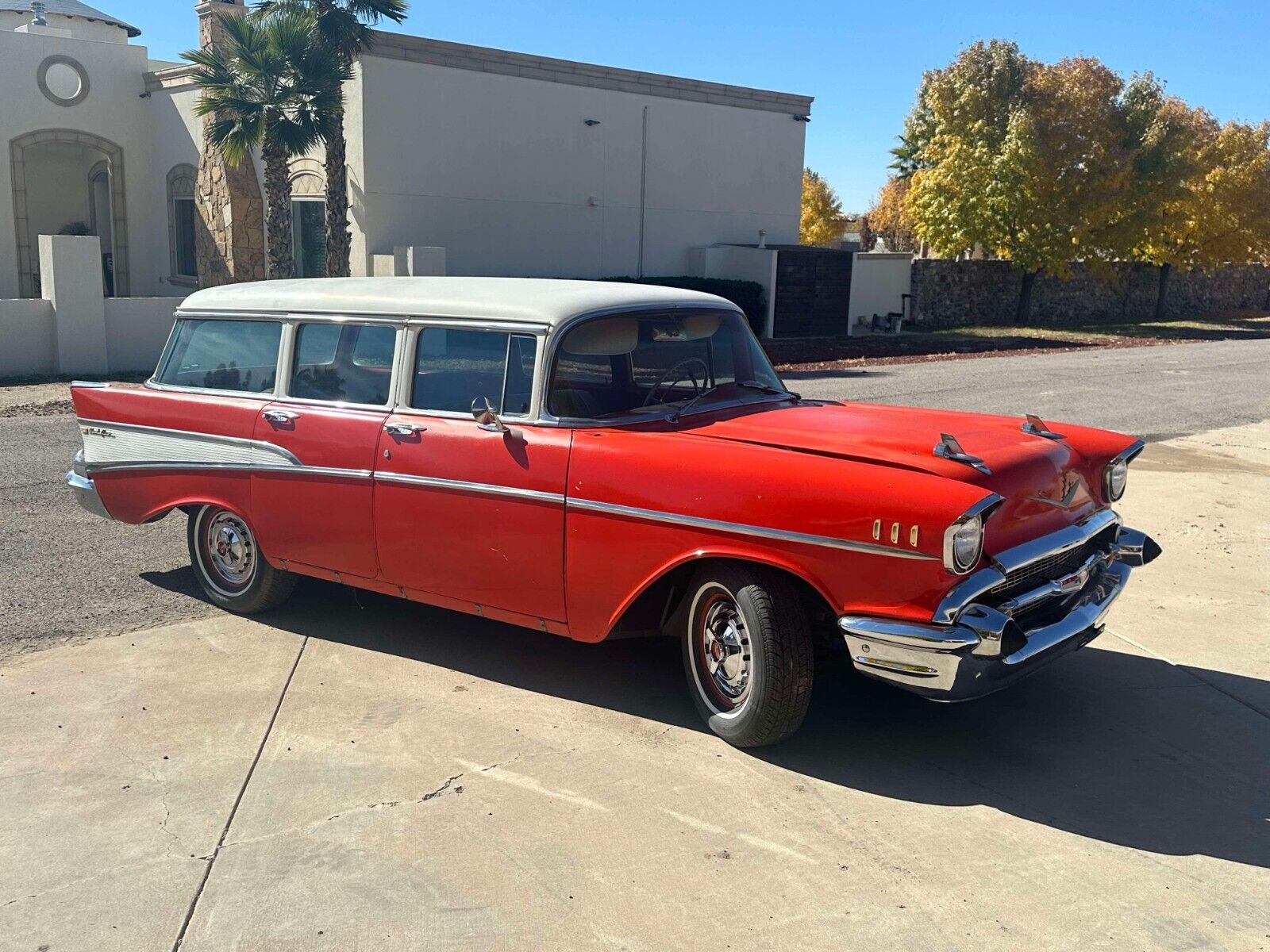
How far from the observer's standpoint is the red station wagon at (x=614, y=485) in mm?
4113

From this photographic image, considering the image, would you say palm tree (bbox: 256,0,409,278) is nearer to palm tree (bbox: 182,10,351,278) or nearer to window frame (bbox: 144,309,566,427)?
palm tree (bbox: 182,10,351,278)

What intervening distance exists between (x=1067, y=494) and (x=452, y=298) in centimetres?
276

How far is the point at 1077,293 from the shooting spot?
3594 centimetres

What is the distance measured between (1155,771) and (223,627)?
4.29 metres

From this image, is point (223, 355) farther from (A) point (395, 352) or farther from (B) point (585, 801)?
(B) point (585, 801)

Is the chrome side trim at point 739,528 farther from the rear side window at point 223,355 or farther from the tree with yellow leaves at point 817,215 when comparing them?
the tree with yellow leaves at point 817,215

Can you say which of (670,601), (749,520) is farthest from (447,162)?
(749,520)

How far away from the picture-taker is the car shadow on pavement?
163 inches

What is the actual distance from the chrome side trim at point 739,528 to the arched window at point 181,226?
22.5 metres

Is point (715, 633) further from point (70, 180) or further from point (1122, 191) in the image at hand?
point (1122, 191)

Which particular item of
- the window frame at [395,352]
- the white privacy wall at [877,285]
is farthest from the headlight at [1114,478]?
the white privacy wall at [877,285]

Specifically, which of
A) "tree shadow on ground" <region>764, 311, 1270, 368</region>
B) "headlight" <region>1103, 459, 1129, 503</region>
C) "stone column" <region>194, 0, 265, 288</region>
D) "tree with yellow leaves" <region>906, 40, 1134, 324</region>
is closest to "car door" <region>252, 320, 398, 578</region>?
"headlight" <region>1103, 459, 1129, 503</region>

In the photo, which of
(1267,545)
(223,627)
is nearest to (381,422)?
(223,627)

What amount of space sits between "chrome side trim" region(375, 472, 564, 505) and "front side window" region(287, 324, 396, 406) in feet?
1.30
